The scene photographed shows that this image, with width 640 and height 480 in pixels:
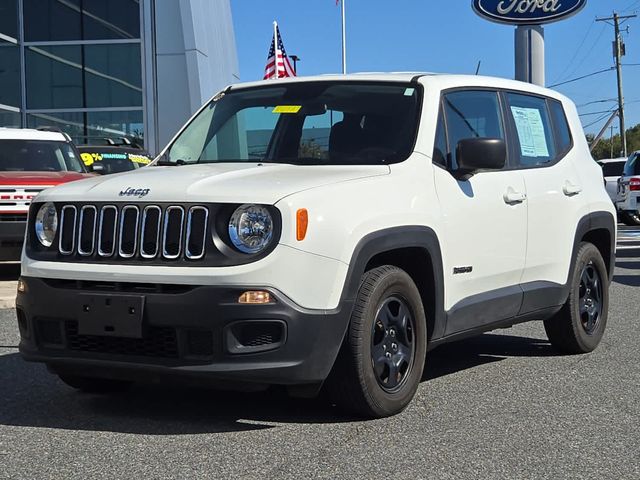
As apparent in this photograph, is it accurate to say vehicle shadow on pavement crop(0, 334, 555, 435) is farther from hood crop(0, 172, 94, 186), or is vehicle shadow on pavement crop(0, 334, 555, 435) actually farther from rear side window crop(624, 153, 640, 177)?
rear side window crop(624, 153, 640, 177)

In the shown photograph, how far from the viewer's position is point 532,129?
21.9 ft

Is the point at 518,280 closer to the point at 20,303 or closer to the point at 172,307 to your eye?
the point at 172,307

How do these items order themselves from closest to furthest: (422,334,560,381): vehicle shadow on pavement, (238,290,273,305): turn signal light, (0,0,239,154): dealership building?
1. (238,290,273,305): turn signal light
2. (422,334,560,381): vehicle shadow on pavement
3. (0,0,239,154): dealership building

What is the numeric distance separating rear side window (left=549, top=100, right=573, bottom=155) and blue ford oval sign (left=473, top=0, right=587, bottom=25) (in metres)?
15.6

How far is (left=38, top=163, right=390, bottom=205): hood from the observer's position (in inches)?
181

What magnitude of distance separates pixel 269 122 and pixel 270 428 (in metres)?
1.93

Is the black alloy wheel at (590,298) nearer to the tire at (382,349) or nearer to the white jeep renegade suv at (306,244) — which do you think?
the white jeep renegade suv at (306,244)

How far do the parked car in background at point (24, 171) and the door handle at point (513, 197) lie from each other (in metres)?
6.52

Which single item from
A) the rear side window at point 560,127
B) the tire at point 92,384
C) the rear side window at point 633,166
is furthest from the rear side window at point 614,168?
the tire at point 92,384

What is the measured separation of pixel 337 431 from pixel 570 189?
9.26 feet

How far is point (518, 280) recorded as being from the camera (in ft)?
20.3

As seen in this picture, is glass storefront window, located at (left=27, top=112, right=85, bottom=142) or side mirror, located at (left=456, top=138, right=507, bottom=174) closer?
side mirror, located at (left=456, top=138, right=507, bottom=174)

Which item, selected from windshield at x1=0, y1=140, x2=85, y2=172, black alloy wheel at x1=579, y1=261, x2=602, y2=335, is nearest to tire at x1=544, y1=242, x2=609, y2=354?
black alloy wheel at x1=579, y1=261, x2=602, y2=335

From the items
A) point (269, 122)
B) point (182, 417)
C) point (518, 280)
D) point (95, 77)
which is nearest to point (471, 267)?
point (518, 280)
